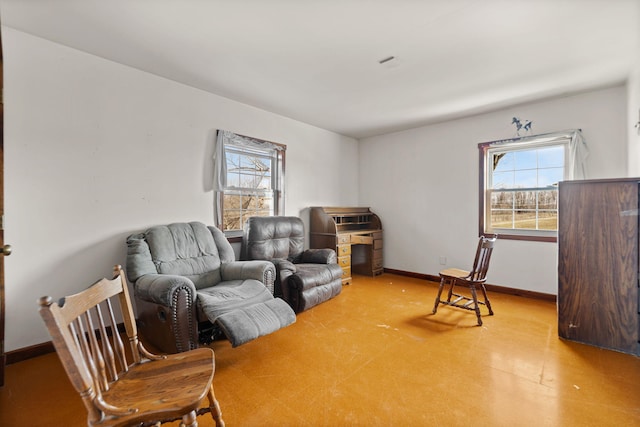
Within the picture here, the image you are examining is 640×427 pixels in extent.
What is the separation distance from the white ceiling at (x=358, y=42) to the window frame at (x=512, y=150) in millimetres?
538

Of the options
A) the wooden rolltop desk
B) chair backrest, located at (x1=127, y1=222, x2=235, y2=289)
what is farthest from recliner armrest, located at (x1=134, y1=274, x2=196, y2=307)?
the wooden rolltop desk

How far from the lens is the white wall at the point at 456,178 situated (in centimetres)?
334

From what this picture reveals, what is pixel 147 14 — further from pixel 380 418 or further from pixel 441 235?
pixel 441 235

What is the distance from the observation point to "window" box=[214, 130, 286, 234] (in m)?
3.54

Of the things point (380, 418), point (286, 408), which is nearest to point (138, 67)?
point (286, 408)

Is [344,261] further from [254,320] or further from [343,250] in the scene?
[254,320]

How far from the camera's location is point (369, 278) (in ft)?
15.9

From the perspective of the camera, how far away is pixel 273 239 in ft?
12.3

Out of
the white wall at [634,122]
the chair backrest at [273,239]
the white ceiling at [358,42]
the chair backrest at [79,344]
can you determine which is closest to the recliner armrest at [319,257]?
the chair backrest at [273,239]

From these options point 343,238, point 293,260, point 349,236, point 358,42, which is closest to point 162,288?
point 293,260

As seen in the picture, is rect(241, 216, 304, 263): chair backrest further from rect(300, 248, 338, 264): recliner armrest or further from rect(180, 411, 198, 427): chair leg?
rect(180, 411, 198, 427): chair leg

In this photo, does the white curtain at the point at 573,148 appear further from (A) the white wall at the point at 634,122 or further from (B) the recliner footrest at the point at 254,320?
(B) the recliner footrest at the point at 254,320

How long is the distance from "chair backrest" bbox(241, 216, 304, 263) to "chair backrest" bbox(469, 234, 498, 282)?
6.95 ft

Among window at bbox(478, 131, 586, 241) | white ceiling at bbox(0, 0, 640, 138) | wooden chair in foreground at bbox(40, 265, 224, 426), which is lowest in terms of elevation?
wooden chair in foreground at bbox(40, 265, 224, 426)
